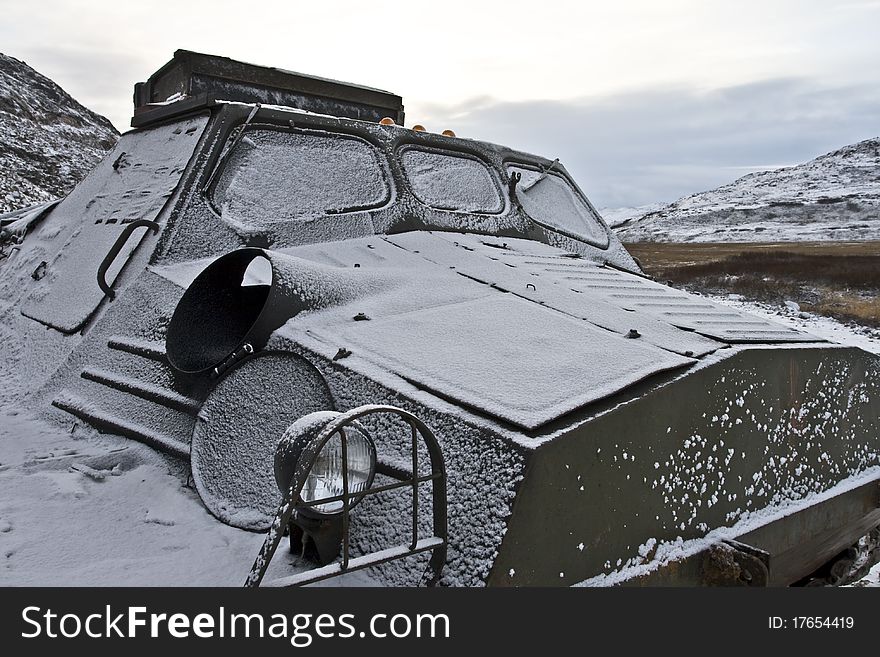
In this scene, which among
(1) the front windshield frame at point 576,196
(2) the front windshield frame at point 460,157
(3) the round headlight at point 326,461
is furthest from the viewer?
(1) the front windshield frame at point 576,196

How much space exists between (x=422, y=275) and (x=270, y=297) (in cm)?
67

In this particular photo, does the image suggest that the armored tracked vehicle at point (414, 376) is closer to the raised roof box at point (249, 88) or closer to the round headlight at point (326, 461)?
the round headlight at point (326, 461)

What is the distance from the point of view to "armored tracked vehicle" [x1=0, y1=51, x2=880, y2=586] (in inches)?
68.1

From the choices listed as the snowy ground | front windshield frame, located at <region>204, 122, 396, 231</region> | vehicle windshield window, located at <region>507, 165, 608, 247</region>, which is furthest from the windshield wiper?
the snowy ground

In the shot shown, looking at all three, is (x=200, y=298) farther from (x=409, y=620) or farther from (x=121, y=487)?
(x=409, y=620)

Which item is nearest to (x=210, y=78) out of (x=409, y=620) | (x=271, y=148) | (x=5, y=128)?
(x=271, y=148)

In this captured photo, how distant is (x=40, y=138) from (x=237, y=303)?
1743cm

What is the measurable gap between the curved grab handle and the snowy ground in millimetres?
584

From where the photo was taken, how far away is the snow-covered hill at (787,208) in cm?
5419

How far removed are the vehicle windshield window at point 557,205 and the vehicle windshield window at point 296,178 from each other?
3.41 feet

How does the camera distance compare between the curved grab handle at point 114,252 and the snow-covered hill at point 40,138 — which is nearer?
the curved grab handle at point 114,252

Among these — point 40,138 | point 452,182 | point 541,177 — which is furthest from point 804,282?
point 40,138

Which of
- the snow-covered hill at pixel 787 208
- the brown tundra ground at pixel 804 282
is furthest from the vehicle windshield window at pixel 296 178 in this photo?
the snow-covered hill at pixel 787 208

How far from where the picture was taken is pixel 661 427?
2068 millimetres
